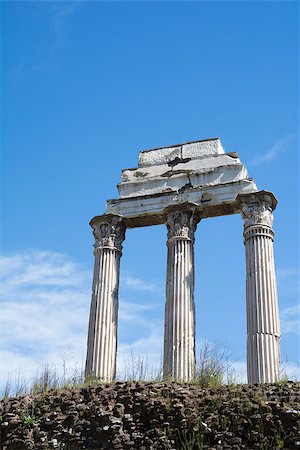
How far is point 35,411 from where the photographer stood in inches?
502

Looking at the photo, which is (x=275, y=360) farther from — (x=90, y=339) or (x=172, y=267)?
(x=90, y=339)

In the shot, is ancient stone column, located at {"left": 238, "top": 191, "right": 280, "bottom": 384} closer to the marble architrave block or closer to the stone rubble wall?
the marble architrave block

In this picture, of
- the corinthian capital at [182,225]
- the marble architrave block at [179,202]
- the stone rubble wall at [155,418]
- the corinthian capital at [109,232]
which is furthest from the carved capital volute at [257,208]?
the stone rubble wall at [155,418]

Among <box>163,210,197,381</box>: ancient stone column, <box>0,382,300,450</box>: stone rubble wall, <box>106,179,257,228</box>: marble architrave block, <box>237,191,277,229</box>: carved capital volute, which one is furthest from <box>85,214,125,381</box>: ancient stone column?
<box>0,382,300,450</box>: stone rubble wall

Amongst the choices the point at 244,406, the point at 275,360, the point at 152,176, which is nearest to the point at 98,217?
the point at 152,176

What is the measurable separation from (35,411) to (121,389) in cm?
161

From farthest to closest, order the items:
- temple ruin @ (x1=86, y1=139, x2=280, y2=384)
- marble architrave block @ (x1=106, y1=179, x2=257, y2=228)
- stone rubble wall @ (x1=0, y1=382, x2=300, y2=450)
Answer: marble architrave block @ (x1=106, y1=179, x2=257, y2=228) < temple ruin @ (x1=86, y1=139, x2=280, y2=384) < stone rubble wall @ (x1=0, y1=382, x2=300, y2=450)

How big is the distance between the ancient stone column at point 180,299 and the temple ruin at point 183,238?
0.02 meters

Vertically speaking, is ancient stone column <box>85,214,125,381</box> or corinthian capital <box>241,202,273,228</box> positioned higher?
corinthian capital <box>241,202,273,228</box>

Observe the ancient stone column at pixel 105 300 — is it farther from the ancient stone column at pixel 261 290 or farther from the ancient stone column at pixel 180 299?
the ancient stone column at pixel 261 290

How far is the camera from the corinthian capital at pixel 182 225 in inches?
735

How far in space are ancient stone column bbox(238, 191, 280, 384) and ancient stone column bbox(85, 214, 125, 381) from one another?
3.58m

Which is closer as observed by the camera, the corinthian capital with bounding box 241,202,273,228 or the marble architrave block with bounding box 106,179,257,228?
the corinthian capital with bounding box 241,202,273,228

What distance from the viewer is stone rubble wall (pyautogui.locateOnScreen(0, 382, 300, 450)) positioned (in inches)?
438
